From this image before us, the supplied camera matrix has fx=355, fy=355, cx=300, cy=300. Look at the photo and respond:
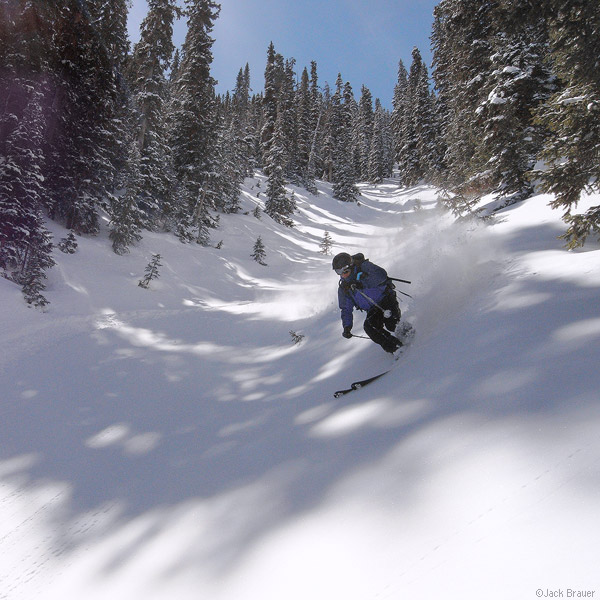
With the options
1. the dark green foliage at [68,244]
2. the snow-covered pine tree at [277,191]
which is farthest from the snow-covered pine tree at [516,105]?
the snow-covered pine tree at [277,191]

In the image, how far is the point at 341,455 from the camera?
332 centimetres

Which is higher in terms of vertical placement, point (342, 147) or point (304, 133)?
point (304, 133)

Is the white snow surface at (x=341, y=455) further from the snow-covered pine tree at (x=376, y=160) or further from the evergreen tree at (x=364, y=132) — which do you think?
the evergreen tree at (x=364, y=132)

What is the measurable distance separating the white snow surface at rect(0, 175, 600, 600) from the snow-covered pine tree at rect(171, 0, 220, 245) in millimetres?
21681

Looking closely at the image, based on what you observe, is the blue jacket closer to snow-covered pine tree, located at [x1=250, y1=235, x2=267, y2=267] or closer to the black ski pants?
the black ski pants

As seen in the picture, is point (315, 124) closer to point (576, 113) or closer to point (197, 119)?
point (197, 119)

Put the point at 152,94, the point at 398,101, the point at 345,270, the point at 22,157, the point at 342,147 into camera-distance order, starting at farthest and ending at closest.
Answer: the point at 398,101 < the point at 342,147 < the point at 152,94 < the point at 22,157 < the point at 345,270

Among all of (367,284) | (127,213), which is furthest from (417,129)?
(367,284)

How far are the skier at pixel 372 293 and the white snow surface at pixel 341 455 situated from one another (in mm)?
587

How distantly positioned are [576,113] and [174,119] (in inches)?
1183

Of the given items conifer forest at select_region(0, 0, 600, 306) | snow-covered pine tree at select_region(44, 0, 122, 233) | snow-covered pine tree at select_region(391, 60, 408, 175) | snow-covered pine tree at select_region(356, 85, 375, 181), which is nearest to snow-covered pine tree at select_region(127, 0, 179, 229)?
conifer forest at select_region(0, 0, 600, 306)

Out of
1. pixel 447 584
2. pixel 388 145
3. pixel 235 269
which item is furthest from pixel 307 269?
pixel 388 145

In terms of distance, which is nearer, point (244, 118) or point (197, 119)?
point (197, 119)

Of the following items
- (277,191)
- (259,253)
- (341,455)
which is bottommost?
(341,455)
